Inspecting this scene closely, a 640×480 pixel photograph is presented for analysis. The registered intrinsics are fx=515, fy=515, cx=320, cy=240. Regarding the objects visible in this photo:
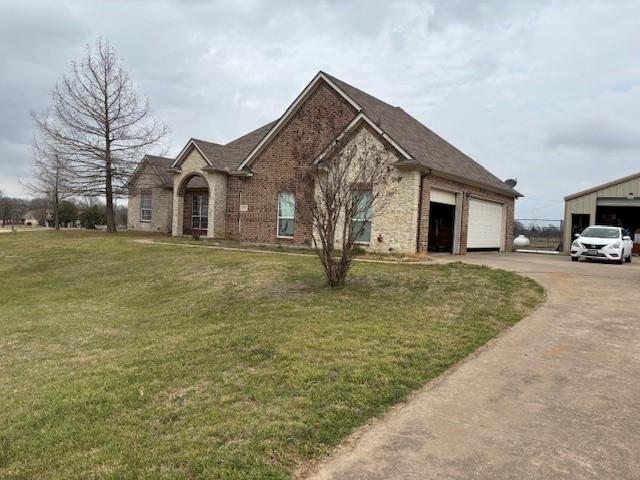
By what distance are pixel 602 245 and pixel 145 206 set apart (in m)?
25.9

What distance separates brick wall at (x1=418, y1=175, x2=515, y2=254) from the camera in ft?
60.0

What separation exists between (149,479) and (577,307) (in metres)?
7.88

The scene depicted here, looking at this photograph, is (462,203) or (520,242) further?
(520,242)

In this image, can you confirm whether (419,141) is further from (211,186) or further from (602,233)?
(211,186)

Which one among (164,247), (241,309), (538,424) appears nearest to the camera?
(538,424)

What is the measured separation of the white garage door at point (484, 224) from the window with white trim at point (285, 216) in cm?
765

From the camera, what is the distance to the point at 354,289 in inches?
422

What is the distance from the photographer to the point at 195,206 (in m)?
28.5

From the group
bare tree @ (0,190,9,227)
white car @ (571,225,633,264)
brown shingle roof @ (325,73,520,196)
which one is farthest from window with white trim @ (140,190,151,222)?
bare tree @ (0,190,9,227)

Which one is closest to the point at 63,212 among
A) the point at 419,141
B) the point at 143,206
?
the point at 143,206

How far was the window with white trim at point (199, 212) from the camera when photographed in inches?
1104

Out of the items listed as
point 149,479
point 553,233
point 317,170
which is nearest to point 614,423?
point 149,479

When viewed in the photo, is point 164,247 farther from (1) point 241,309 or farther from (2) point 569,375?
(2) point 569,375

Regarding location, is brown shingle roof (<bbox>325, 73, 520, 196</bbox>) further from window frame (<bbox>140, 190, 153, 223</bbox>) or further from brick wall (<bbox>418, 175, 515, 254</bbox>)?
window frame (<bbox>140, 190, 153, 223</bbox>)
